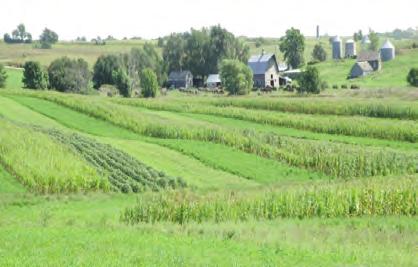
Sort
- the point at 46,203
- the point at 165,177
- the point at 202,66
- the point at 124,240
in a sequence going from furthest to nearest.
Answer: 1. the point at 202,66
2. the point at 165,177
3. the point at 46,203
4. the point at 124,240

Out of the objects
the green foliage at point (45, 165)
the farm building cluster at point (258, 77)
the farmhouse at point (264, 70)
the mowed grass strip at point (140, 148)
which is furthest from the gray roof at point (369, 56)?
the green foliage at point (45, 165)

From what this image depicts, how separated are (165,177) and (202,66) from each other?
361 ft

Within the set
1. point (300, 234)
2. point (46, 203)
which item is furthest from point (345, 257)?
point (46, 203)

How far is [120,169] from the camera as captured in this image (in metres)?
41.0

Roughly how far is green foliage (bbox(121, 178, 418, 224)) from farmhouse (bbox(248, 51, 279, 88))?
105756 mm

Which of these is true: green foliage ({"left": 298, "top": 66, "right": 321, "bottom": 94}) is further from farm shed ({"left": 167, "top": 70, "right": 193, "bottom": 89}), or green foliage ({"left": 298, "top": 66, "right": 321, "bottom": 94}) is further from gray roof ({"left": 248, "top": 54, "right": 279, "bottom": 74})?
farm shed ({"left": 167, "top": 70, "right": 193, "bottom": 89})

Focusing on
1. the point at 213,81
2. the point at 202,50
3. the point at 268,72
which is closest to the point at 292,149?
the point at 268,72

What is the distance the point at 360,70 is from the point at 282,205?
112m

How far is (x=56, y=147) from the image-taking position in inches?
1698

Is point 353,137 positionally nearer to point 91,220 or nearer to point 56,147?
point 56,147

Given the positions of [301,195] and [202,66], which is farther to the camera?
[202,66]

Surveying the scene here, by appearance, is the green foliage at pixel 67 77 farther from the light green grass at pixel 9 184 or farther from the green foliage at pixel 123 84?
the light green grass at pixel 9 184

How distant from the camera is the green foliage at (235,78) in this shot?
117 meters

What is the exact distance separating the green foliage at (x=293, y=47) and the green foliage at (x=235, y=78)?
42.3 metres
